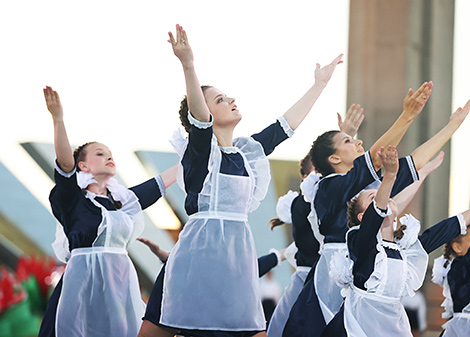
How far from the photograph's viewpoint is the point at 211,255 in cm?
305

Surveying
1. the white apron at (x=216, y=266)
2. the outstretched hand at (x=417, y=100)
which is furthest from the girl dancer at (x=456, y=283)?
the white apron at (x=216, y=266)

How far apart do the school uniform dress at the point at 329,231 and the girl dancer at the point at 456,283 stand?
32.7 inches

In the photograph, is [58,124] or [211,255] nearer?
[211,255]

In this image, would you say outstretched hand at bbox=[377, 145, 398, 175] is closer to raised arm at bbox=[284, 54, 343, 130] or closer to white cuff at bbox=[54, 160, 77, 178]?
raised arm at bbox=[284, 54, 343, 130]

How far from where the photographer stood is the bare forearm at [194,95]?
295cm

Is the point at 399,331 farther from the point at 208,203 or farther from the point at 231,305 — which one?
the point at 208,203

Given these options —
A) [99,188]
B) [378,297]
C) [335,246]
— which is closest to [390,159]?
[378,297]

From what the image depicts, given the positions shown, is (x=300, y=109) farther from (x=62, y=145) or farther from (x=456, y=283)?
(x=456, y=283)

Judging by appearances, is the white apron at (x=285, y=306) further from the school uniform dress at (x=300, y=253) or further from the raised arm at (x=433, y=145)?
the raised arm at (x=433, y=145)

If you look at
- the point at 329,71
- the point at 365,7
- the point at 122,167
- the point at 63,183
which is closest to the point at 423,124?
the point at 365,7

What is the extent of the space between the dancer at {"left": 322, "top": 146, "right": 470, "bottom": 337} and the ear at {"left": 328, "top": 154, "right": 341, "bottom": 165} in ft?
1.67

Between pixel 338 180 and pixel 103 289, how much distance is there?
127 cm

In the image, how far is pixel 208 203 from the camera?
3.12 m

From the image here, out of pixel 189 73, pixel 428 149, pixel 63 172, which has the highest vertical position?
pixel 189 73
